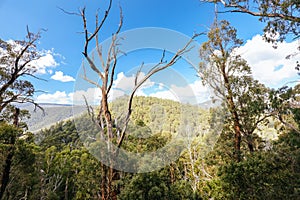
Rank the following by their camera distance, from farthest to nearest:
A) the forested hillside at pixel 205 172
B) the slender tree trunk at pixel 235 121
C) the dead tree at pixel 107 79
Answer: the slender tree trunk at pixel 235 121, the forested hillside at pixel 205 172, the dead tree at pixel 107 79

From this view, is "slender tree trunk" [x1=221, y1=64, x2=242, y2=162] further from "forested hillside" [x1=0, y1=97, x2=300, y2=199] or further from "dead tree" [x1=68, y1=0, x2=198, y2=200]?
"dead tree" [x1=68, y1=0, x2=198, y2=200]

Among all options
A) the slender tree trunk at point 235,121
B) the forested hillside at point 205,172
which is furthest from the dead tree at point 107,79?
the slender tree trunk at point 235,121

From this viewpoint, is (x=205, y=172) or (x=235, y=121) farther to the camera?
(x=205, y=172)

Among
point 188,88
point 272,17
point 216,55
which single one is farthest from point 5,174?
point 272,17

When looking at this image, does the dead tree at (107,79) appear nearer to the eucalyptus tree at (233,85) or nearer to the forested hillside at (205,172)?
the forested hillside at (205,172)

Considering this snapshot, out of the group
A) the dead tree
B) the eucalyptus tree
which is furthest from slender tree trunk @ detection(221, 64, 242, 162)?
the dead tree

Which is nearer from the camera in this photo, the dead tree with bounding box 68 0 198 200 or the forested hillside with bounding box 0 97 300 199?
the dead tree with bounding box 68 0 198 200

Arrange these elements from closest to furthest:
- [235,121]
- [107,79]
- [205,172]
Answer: [107,79]
[235,121]
[205,172]

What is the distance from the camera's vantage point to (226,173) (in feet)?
16.2

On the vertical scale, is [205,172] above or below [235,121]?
below

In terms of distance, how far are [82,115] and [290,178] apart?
202 inches

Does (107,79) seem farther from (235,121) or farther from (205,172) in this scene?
(205,172)

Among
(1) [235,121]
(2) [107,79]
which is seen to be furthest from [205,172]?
(2) [107,79]

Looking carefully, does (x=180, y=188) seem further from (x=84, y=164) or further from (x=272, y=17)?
(x=84, y=164)
